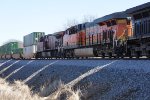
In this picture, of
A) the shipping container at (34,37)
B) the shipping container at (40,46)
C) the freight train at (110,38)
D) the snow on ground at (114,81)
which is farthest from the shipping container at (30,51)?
the snow on ground at (114,81)

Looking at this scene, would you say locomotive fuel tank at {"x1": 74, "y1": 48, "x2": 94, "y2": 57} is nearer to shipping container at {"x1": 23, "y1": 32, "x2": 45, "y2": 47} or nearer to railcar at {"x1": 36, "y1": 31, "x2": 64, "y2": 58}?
railcar at {"x1": 36, "y1": 31, "x2": 64, "y2": 58}

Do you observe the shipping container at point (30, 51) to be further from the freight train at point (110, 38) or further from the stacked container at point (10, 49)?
the freight train at point (110, 38)

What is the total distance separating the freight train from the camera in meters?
20.2

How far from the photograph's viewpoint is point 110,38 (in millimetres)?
24344

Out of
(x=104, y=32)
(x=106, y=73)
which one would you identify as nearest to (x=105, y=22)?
(x=104, y=32)

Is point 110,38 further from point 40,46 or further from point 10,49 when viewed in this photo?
point 10,49

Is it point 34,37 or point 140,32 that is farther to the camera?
point 34,37

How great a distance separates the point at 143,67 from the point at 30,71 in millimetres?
14694

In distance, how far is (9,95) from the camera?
52.6 ft

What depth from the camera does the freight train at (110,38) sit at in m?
20.2

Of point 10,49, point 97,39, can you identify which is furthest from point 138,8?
point 10,49

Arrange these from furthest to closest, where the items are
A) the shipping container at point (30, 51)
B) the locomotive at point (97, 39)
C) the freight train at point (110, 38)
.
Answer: the shipping container at point (30, 51) → the locomotive at point (97, 39) → the freight train at point (110, 38)

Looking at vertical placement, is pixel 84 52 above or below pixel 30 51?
above

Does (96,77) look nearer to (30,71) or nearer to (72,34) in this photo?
(30,71)
